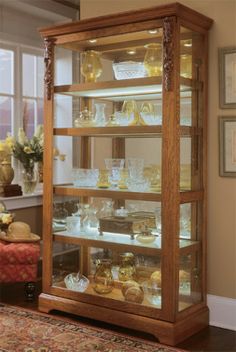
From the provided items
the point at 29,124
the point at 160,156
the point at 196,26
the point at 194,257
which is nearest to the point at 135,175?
the point at 160,156

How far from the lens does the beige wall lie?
3.76m

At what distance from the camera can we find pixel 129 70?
384 centimetres

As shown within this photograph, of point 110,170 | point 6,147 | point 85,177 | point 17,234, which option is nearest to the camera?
point 110,170

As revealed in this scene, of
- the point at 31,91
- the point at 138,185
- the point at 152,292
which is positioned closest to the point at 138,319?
the point at 152,292

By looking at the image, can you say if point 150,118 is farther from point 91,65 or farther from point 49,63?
point 49,63

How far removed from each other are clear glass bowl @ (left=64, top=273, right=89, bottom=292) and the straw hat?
1.77 feet

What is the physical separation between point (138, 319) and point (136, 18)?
2035mm

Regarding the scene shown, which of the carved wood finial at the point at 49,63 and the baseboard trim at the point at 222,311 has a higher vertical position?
the carved wood finial at the point at 49,63

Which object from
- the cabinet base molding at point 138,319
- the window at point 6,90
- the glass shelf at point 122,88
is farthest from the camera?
the window at point 6,90

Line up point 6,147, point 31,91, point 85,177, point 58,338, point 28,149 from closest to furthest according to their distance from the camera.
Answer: point 58,338, point 85,177, point 6,147, point 28,149, point 31,91

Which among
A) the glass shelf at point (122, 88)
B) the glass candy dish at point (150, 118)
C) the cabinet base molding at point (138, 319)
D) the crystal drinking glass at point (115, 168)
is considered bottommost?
the cabinet base molding at point (138, 319)

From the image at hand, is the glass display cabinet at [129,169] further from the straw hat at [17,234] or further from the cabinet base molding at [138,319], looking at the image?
the straw hat at [17,234]

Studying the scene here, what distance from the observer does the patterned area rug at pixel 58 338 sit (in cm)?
338

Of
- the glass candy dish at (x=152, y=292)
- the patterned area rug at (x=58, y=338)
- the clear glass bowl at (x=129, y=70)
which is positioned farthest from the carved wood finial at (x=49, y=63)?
the patterned area rug at (x=58, y=338)
